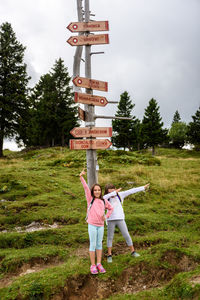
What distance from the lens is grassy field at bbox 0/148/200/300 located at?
4367 mm

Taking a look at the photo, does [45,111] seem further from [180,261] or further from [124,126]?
[180,261]

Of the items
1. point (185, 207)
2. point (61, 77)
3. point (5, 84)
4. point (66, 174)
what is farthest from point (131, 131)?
point (185, 207)

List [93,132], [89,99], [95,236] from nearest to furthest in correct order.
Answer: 1. [95,236]
2. [93,132]
3. [89,99]

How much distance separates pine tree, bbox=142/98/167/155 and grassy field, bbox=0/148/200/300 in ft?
106

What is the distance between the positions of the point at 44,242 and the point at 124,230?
271cm

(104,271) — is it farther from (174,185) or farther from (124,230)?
(174,185)

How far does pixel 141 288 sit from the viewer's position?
14.4ft

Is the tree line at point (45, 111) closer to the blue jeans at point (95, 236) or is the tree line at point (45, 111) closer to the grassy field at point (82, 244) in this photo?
the grassy field at point (82, 244)

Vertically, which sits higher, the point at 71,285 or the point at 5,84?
the point at 5,84

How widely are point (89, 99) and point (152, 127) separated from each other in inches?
1588

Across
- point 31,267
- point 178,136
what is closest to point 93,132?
point 31,267

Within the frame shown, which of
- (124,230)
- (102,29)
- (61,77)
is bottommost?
(124,230)

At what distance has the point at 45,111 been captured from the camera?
37812 mm

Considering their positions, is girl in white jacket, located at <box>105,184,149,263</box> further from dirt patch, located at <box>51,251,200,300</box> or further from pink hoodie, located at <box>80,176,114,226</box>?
dirt patch, located at <box>51,251,200,300</box>
